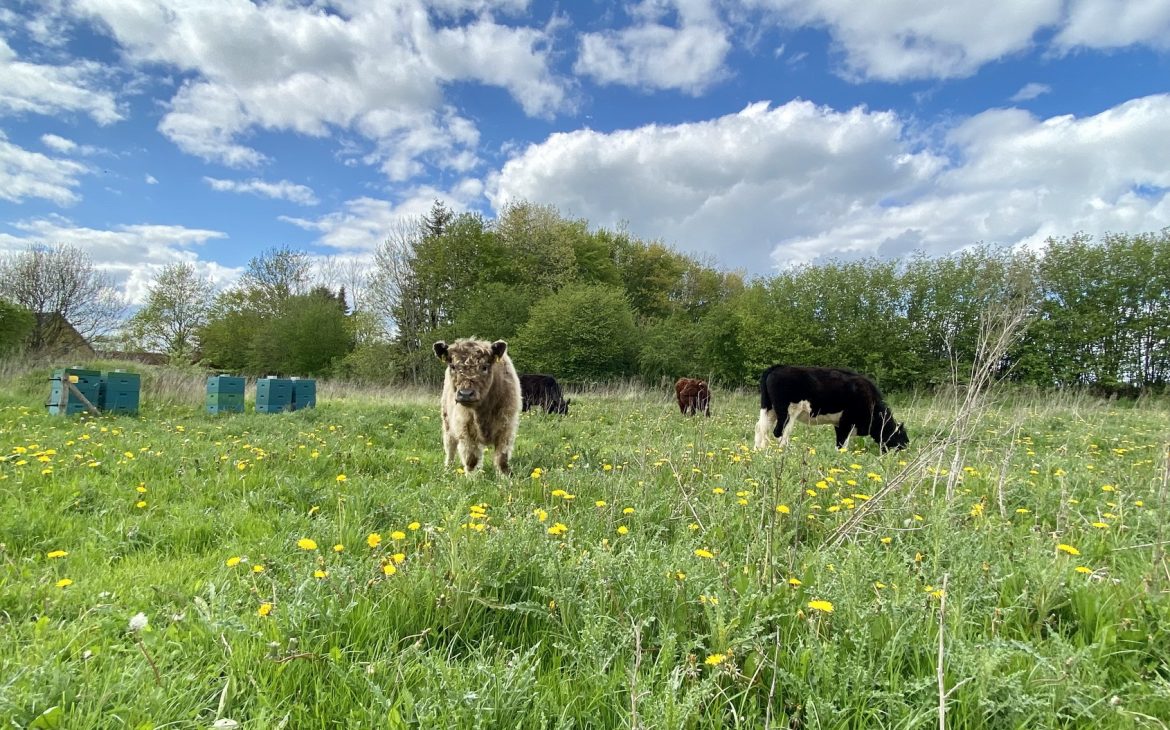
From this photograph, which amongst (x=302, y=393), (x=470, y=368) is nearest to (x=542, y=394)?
(x=302, y=393)

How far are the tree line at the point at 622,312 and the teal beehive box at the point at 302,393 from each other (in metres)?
16.7

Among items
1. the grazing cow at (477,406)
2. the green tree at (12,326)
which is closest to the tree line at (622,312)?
the green tree at (12,326)

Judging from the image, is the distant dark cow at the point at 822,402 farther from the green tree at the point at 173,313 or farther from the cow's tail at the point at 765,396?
the green tree at the point at 173,313

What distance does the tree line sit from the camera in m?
24.5

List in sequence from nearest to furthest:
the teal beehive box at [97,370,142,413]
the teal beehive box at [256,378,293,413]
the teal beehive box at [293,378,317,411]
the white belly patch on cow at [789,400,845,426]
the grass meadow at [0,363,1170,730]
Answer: the grass meadow at [0,363,1170,730] < the white belly patch on cow at [789,400,845,426] < the teal beehive box at [97,370,142,413] < the teal beehive box at [256,378,293,413] < the teal beehive box at [293,378,317,411]

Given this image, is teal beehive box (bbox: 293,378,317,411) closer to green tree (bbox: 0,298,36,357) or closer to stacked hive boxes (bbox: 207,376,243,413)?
stacked hive boxes (bbox: 207,376,243,413)

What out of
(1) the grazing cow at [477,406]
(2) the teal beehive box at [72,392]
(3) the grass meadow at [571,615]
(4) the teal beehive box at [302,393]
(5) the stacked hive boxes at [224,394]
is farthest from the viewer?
(4) the teal beehive box at [302,393]

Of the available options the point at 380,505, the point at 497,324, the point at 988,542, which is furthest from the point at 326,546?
the point at 497,324

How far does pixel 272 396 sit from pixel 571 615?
14014mm

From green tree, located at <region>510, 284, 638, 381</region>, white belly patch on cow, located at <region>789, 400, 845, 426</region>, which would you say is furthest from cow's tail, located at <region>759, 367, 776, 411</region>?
green tree, located at <region>510, 284, 638, 381</region>

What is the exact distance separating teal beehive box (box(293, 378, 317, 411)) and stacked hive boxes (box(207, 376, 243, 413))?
4.25ft

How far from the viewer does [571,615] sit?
2182 mm

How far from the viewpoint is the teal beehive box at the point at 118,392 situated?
36.7ft

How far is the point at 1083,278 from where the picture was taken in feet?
82.4
